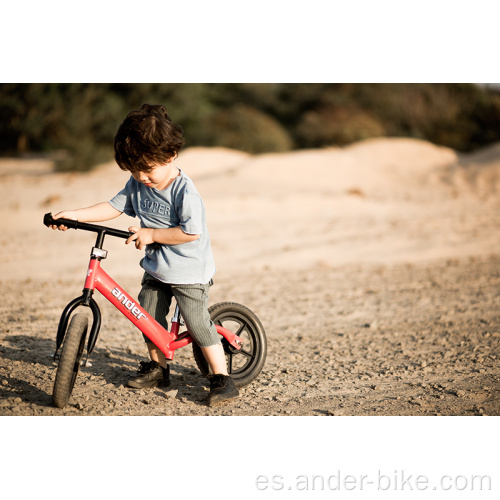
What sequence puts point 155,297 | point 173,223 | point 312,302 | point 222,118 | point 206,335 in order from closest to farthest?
point 173,223
point 206,335
point 155,297
point 312,302
point 222,118

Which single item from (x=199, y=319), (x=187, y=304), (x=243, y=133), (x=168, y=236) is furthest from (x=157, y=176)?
(x=243, y=133)

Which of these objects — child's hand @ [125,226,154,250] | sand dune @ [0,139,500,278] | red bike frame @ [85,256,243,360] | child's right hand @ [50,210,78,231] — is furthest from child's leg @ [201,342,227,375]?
sand dune @ [0,139,500,278]

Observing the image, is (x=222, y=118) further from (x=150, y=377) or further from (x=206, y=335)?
(x=206, y=335)

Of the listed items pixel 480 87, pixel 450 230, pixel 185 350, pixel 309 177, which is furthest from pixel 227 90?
pixel 185 350

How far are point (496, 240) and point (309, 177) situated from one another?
6376 mm

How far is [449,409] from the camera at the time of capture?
319 centimetres

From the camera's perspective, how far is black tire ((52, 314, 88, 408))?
2.82 metres

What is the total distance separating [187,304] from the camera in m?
3.13

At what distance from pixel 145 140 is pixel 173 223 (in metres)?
0.51

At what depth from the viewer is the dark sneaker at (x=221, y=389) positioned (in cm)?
318

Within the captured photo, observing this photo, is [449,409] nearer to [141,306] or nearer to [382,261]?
[141,306]

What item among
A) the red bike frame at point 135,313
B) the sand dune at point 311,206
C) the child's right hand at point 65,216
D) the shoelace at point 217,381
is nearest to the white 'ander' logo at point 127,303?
the red bike frame at point 135,313

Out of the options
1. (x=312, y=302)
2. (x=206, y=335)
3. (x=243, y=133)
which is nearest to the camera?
(x=206, y=335)

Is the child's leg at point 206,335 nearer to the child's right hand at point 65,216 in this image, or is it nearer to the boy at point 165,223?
the boy at point 165,223
